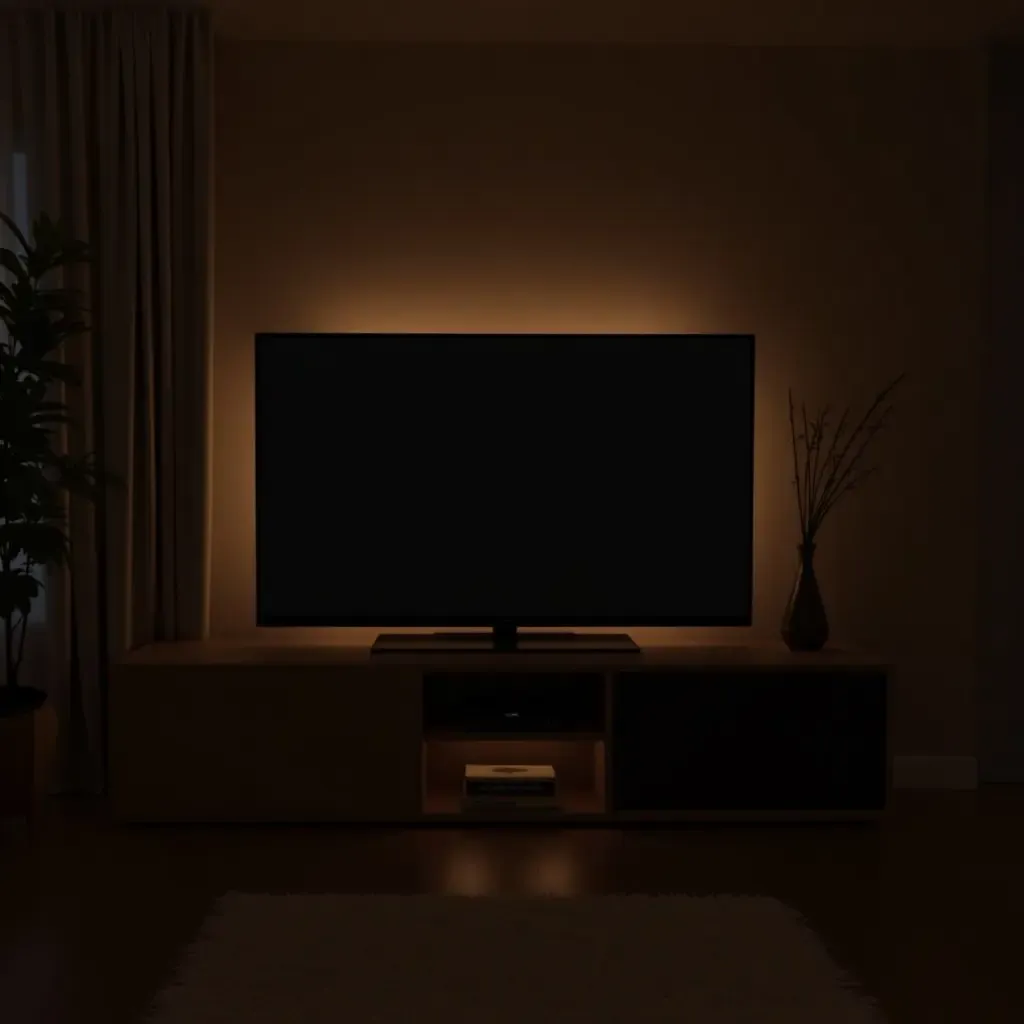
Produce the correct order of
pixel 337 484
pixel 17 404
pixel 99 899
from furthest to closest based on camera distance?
pixel 337 484, pixel 17 404, pixel 99 899

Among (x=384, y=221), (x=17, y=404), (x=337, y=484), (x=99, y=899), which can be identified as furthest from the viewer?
(x=384, y=221)

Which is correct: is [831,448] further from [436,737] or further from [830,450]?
[436,737]

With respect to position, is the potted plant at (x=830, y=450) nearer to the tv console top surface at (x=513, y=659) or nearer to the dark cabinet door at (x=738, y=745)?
the tv console top surface at (x=513, y=659)

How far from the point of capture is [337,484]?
4008mm

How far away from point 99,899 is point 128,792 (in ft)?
2.18

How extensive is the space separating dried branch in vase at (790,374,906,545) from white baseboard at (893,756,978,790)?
87 cm

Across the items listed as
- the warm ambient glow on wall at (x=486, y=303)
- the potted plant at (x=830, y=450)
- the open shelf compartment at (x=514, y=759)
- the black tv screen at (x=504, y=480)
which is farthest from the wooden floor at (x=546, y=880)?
the warm ambient glow on wall at (x=486, y=303)

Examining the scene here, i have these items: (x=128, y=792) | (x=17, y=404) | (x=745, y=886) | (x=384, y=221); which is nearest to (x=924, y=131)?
(x=384, y=221)

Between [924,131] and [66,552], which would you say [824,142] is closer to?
[924,131]

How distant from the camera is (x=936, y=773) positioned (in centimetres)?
434

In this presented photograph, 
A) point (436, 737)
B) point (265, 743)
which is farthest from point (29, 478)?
point (436, 737)

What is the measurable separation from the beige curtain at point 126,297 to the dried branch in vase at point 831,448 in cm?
201

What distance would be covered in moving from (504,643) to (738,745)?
788 mm

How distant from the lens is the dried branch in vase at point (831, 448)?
14.1ft
